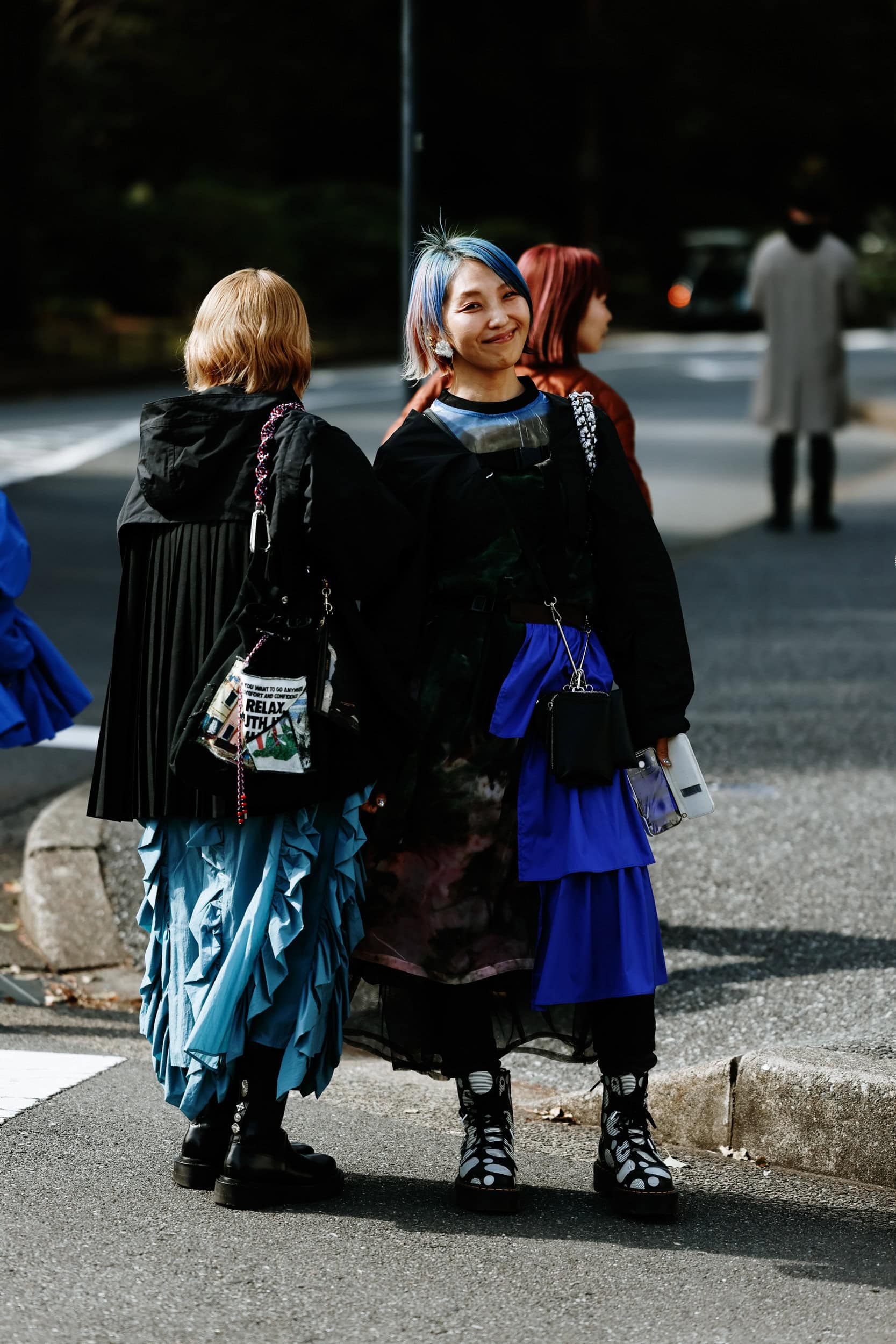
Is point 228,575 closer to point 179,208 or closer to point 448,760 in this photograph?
point 448,760

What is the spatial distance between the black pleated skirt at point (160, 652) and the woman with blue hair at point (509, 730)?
335mm

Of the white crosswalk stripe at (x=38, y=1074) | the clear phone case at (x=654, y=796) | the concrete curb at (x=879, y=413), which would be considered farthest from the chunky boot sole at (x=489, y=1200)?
the concrete curb at (x=879, y=413)

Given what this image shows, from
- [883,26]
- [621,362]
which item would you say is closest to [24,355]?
[621,362]

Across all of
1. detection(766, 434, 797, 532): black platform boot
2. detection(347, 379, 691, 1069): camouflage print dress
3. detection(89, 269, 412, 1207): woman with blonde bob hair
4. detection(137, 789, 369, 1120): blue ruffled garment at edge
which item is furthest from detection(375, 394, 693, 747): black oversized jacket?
detection(766, 434, 797, 532): black platform boot

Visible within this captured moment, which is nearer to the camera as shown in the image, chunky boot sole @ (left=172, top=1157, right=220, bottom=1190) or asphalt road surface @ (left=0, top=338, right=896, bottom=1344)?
asphalt road surface @ (left=0, top=338, right=896, bottom=1344)

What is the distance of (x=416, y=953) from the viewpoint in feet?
12.7

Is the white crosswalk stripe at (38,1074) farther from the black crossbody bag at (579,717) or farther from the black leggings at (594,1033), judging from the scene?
the black crossbody bag at (579,717)

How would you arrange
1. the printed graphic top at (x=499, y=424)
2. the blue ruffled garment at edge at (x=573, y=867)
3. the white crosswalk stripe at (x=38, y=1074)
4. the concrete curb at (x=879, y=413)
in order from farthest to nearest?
the concrete curb at (x=879, y=413)
the white crosswalk stripe at (x=38, y=1074)
the printed graphic top at (x=499, y=424)
the blue ruffled garment at edge at (x=573, y=867)

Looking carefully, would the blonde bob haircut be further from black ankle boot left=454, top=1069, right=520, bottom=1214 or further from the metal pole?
the metal pole

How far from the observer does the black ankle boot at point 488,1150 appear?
3.88 meters

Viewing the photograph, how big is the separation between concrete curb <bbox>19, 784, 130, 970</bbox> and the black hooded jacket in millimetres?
2027

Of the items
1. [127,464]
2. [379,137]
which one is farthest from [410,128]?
[379,137]

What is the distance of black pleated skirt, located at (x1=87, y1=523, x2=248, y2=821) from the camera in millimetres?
3775

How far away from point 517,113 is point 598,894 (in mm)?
40267
